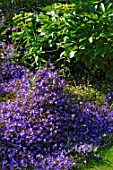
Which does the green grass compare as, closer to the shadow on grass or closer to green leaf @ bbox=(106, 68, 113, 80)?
the shadow on grass

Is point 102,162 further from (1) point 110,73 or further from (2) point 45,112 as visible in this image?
(1) point 110,73

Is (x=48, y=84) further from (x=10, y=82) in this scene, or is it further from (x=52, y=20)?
(x=52, y=20)

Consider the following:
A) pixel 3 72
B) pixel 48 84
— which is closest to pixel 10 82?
pixel 3 72

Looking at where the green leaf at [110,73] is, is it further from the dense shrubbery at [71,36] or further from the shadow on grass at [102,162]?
the shadow on grass at [102,162]

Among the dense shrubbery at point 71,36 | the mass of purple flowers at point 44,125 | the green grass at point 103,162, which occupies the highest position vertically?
the dense shrubbery at point 71,36

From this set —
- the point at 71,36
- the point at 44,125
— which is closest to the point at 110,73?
the point at 71,36

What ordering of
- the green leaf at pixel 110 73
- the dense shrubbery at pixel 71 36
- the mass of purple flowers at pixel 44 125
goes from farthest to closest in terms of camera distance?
the green leaf at pixel 110 73, the dense shrubbery at pixel 71 36, the mass of purple flowers at pixel 44 125

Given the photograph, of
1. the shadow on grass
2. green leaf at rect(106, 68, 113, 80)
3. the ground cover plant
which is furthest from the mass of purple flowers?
green leaf at rect(106, 68, 113, 80)

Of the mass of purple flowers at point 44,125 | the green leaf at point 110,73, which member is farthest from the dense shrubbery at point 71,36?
the mass of purple flowers at point 44,125
